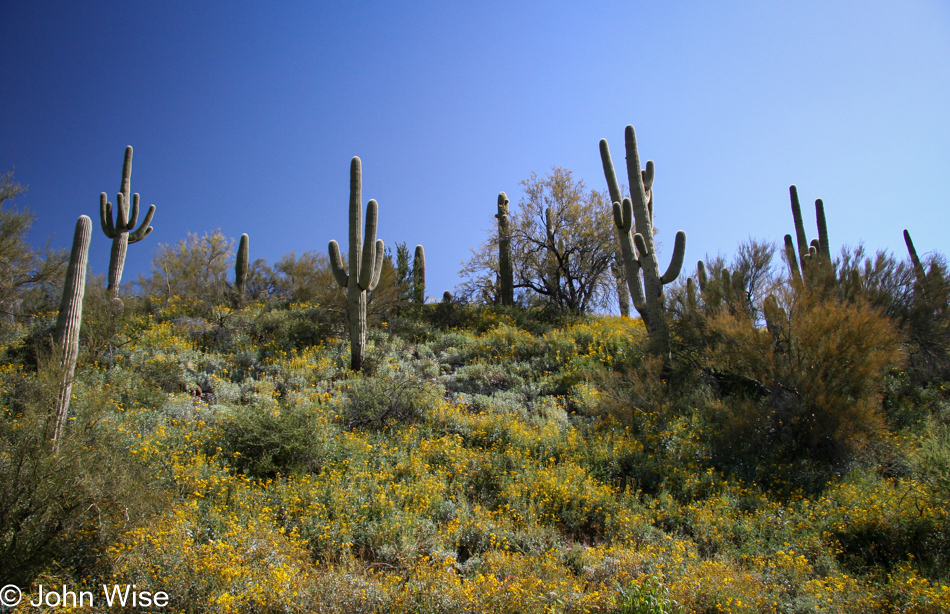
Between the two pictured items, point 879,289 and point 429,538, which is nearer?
point 429,538

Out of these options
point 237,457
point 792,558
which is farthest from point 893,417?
point 237,457

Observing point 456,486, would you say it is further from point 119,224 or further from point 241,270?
point 241,270

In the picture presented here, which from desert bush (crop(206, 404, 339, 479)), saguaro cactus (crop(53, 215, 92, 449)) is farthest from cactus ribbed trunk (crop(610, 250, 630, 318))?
saguaro cactus (crop(53, 215, 92, 449))

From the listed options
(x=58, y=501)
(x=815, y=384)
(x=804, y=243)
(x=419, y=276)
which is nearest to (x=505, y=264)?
(x=419, y=276)

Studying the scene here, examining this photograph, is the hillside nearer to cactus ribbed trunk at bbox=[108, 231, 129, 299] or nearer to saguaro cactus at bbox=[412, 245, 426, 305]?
cactus ribbed trunk at bbox=[108, 231, 129, 299]

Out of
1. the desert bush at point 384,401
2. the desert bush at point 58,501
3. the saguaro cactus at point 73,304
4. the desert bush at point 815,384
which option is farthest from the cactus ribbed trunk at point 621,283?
the desert bush at point 58,501

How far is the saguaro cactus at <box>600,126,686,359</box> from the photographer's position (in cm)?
1166

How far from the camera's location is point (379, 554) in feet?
16.5

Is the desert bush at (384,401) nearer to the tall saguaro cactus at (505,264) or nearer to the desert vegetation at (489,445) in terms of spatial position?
the desert vegetation at (489,445)

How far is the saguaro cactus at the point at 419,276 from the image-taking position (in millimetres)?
18234

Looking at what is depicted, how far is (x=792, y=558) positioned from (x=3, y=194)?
57.8ft

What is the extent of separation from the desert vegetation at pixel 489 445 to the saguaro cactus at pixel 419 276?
7.26ft

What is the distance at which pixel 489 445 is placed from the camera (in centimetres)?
831

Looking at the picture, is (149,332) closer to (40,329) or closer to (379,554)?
(40,329)
